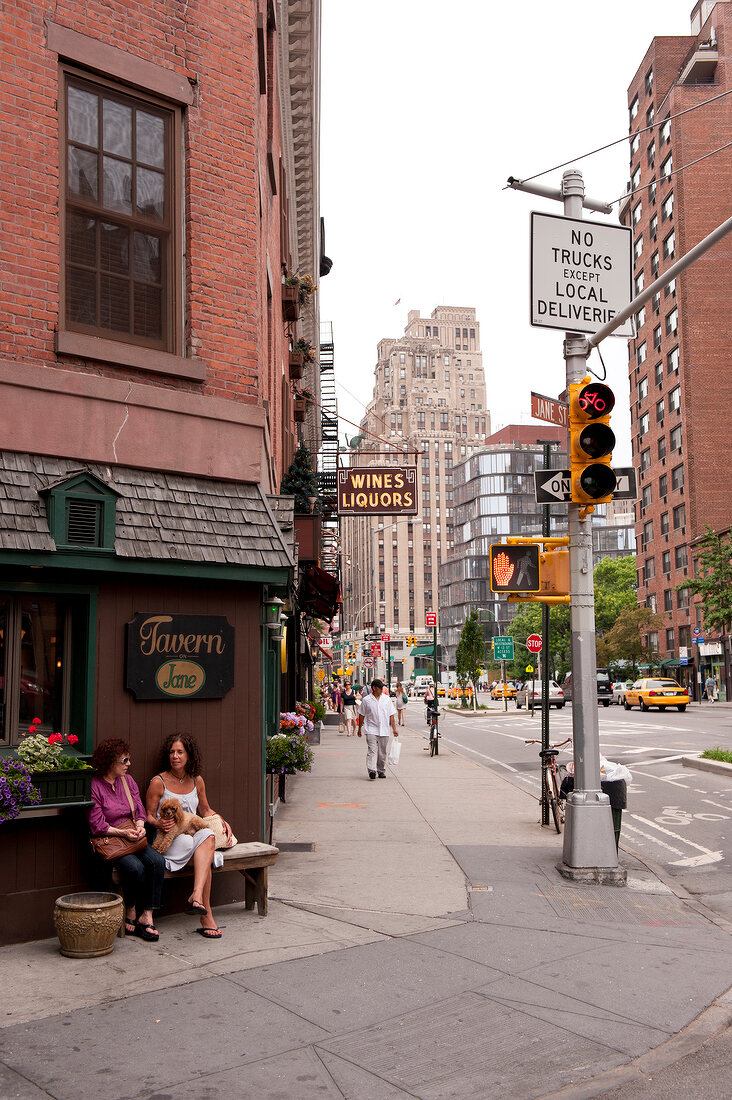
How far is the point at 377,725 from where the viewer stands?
19.2m

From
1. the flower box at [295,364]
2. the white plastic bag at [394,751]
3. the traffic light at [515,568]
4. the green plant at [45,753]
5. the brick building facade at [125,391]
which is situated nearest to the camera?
the green plant at [45,753]

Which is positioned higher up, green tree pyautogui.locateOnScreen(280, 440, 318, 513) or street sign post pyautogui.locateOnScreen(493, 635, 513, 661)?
green tree pyautogui.locateOnScreen(280, 440, 318, 513)

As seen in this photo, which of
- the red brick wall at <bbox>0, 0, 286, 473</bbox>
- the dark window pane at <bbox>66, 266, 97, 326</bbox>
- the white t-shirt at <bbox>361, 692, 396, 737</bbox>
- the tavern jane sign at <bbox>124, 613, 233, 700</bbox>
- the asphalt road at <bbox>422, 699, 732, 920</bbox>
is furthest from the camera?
the white t-shirt at <bbox>361, 692, 396, 737</bbox>

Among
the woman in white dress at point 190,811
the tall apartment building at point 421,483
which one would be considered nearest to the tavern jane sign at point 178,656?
the woman in white dress at point 190,811

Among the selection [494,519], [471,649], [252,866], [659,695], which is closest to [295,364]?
[252,866]

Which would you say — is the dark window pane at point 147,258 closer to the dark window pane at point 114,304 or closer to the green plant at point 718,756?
the dark window pane at point 114,304

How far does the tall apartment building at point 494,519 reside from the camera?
150 m

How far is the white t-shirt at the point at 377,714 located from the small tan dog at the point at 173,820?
1150 centimetres

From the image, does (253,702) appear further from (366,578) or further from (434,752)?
(366,578)

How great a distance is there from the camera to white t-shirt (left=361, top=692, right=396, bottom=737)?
741 inches

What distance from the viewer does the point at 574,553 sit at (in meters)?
9.88

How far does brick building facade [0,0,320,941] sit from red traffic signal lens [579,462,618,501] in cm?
300

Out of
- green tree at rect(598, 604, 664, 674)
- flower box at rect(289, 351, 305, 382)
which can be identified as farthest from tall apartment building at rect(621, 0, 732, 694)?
flower box at rect(289, 351, 305, 382)

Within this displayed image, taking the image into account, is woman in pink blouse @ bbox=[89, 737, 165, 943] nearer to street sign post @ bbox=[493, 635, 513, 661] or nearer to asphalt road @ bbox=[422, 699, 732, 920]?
asphalt road @ bbox=[422, 699, 732, 920]
